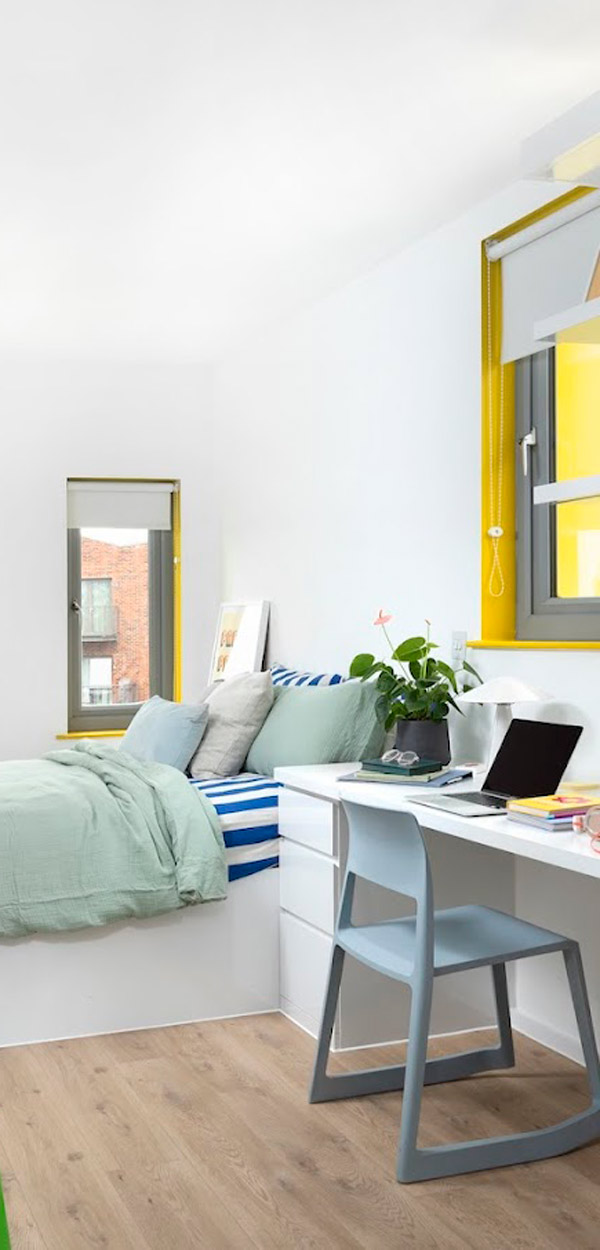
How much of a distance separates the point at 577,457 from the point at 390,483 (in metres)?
0.97

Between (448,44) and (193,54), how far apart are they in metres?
0.57

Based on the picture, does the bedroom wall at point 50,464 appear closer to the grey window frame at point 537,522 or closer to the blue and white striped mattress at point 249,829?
the blue and white striped mattress at point 249,829

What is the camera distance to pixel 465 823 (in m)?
2.81

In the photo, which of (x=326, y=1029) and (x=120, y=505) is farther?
(x=120, y=505)

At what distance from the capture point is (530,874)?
3.57 metres

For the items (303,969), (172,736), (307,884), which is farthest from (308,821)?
(172,736)

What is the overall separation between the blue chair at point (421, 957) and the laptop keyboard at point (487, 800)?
0.26m

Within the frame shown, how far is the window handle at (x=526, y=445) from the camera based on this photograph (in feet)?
12.2

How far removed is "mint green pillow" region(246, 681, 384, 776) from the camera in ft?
13.3

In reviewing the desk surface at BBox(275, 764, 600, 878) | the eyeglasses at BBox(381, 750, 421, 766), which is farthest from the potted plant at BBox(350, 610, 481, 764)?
the desk surface at BBox(275, 764, 600, 878)

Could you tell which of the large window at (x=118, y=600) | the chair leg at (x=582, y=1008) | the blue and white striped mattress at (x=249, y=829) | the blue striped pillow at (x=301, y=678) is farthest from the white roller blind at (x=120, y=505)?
the chair leg at (x=582, y=1008)

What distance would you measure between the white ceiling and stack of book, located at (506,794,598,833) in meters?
1.63

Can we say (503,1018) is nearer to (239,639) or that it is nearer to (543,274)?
(543,274)

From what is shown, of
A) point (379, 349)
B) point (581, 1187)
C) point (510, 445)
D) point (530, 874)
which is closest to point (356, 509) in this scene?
point (379, 349)
